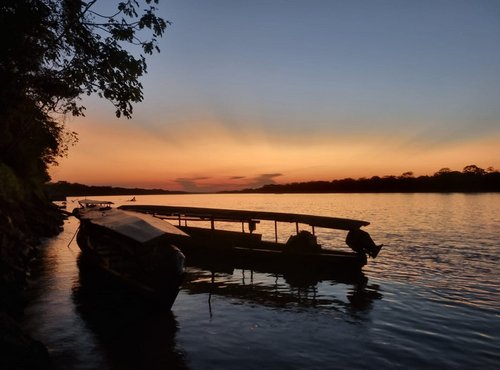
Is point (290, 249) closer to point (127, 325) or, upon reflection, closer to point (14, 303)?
point (127, 325)

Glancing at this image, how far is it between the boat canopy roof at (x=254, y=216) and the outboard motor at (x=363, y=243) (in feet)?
1.91

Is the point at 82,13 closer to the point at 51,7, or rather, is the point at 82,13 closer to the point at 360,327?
the point at 51,7

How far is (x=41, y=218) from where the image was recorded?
137 ft

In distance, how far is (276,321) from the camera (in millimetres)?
14102

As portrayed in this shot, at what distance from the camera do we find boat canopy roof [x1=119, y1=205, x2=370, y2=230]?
2405 cm

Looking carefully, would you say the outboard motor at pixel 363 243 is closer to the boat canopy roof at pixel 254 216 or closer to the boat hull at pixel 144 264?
the boat canopy roof at pixel 254 216

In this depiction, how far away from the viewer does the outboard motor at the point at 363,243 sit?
23141mm

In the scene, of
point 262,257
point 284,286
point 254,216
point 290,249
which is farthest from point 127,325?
point 254,216

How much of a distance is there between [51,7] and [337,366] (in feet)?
44.9

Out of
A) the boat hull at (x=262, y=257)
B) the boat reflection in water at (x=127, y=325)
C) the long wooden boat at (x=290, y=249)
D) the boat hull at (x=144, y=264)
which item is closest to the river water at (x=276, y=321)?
the boat reflection in water at (x=127, y=325)

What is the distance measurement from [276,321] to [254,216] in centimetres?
1538

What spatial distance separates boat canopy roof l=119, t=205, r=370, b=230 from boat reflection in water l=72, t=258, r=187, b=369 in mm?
12525

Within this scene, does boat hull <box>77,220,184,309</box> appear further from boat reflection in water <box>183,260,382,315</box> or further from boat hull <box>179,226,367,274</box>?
boat hull <box>179,226,367,274</box>

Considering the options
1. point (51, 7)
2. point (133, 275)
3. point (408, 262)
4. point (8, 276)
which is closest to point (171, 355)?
point (133, 275)
